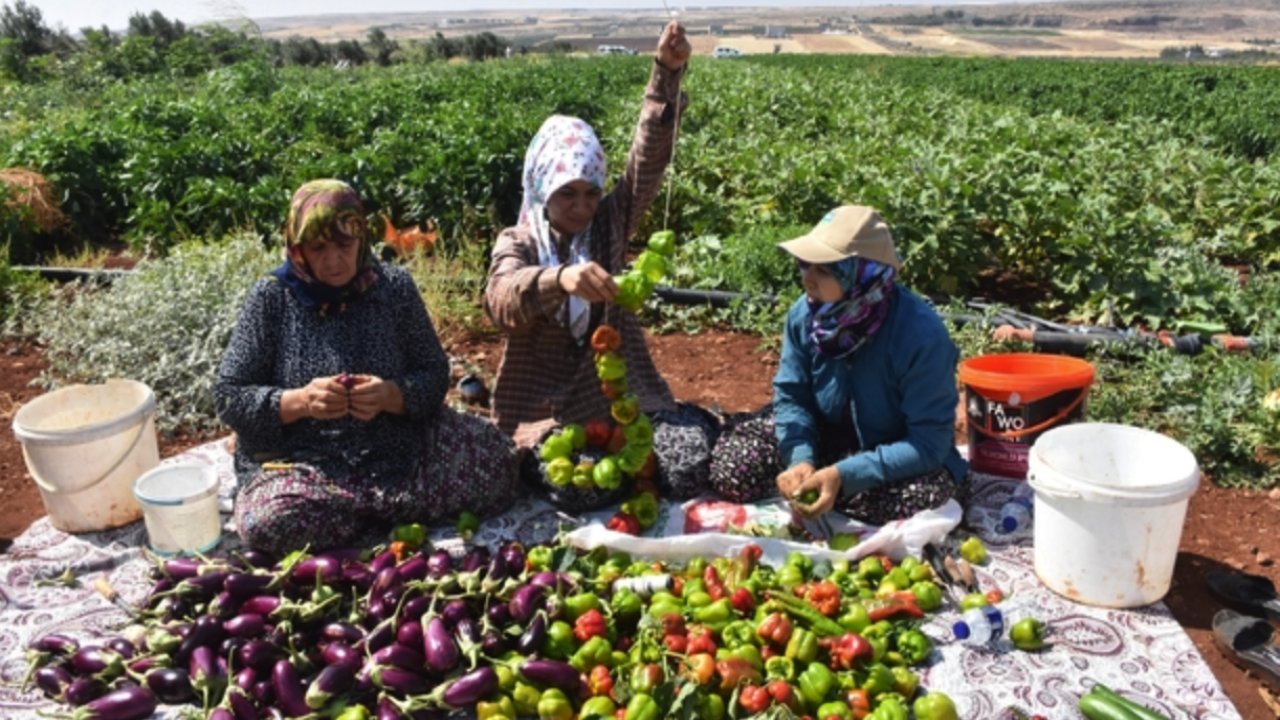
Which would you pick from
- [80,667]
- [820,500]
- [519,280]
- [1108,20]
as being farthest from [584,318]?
[1108,20]

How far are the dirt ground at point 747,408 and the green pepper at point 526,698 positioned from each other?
204 cm

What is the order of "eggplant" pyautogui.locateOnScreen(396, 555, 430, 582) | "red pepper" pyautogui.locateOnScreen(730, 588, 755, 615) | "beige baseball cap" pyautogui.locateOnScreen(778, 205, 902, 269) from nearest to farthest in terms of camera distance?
1. "red pepper" pyautogui.locateOnScreen(730, 588, 755, 615)
2. "eggplant" pyautogui.locateOnScreen(396, 555, 430, 582)
3. "beige baseball cap" pyautogui.locateOnScreen(778, 205, 902, 269)

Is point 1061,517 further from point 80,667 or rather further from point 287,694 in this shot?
point 80,667

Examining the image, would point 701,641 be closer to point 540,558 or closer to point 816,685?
point 816,685

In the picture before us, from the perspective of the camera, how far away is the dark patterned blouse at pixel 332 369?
391 cm

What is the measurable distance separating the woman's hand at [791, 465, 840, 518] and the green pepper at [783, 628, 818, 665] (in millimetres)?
690

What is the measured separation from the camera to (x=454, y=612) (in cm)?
321

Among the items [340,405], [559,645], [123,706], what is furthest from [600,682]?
[340,405]

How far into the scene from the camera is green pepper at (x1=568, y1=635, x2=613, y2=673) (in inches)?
121

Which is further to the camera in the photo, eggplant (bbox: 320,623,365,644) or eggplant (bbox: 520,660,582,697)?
eggplant (bbox: 320,623,365,644)

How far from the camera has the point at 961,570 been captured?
3.58 meters

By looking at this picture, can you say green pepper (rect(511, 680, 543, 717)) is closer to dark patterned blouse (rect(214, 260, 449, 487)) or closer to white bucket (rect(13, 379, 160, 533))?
dark patterned blouse (rect(214, 260, 449, 487))

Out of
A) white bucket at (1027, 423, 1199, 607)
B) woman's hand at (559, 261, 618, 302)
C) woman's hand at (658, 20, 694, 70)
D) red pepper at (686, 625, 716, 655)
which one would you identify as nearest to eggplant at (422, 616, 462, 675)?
red pepper at (686, 625, 716, 655)

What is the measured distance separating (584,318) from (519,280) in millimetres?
420
